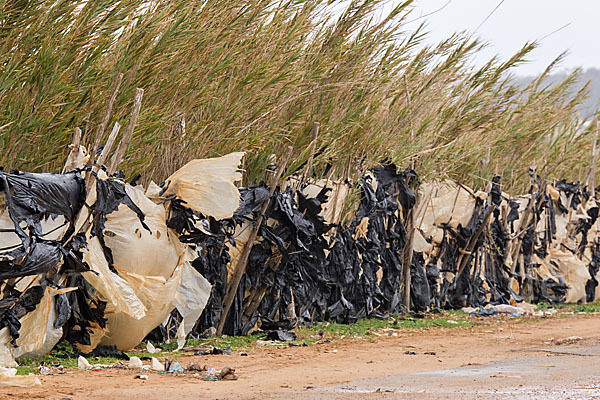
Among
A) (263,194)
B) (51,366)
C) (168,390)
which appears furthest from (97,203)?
(263,194)

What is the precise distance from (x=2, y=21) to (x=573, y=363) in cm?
468

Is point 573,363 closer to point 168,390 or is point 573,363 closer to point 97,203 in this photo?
point 168,390

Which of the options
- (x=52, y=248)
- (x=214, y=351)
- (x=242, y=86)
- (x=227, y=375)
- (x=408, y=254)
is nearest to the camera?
(x=52, y=248)

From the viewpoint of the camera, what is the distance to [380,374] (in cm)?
564

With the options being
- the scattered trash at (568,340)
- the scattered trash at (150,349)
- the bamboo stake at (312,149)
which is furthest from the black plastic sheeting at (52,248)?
the scattered trash at (568,340)

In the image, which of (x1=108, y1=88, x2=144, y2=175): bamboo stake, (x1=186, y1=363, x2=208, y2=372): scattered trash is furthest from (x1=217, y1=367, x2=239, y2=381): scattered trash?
(x1=108, y1=88, x2=144, y2=175): bamboo stake

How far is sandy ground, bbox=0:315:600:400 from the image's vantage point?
4582mm

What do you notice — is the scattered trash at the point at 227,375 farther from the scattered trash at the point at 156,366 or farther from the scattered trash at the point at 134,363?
the scattered trash at the point at 134,363

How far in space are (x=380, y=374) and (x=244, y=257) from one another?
2.16 m

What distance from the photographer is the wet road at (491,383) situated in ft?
15.1

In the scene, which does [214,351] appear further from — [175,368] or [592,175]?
[592,175]

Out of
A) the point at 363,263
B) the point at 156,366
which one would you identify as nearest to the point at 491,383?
the point at 156,366

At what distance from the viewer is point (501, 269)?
1264 centimetres

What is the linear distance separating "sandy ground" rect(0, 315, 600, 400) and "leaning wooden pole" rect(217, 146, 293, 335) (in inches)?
23.7
